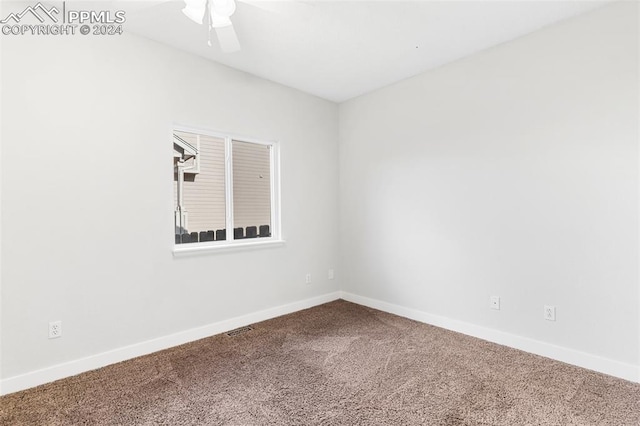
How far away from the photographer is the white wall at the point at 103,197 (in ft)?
7.12

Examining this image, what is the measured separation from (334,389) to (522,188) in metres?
2.18

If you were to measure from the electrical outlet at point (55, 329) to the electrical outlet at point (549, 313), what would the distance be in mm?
3666

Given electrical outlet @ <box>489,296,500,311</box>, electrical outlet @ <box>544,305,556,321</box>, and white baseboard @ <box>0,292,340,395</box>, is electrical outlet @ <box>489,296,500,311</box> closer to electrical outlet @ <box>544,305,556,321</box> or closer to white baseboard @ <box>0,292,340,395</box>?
electrical outlet @ <box>544,305,556,321</box>

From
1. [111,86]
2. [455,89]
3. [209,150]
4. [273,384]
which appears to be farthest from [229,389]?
[455,89]

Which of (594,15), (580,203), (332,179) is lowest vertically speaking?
(580,203)

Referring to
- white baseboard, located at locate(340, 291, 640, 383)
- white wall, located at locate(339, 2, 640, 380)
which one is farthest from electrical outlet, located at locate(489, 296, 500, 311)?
white baseboard, located at locate(340, 291, 640, 383)

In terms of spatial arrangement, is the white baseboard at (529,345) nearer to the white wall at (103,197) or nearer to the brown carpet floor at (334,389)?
the brown carpet floor at (334,389)

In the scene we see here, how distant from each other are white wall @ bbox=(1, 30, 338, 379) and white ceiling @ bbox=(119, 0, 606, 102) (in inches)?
12.0

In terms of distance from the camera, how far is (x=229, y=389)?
216 cm

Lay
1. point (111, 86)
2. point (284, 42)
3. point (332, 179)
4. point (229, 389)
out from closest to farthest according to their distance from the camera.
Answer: point (229, 389), point (111, 86), point (284, 42), point (332, 179)

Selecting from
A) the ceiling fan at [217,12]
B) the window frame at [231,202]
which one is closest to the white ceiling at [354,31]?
the ceiling fan at [217,12]

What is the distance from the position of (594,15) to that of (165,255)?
380 centimetres

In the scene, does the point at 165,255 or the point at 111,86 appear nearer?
the point at 111,86

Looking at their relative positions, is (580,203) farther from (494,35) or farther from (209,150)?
(209,150)
